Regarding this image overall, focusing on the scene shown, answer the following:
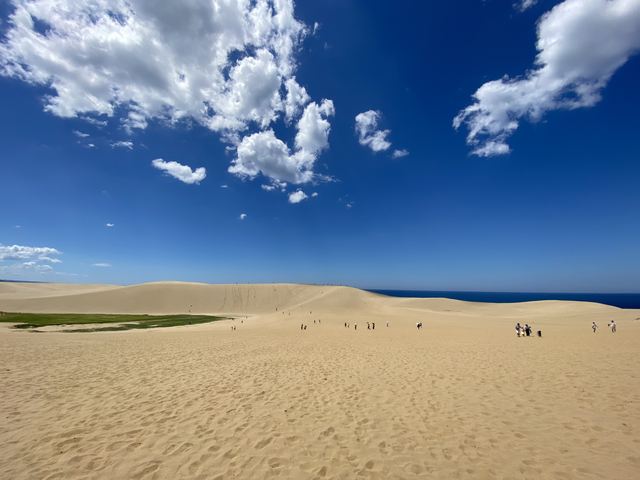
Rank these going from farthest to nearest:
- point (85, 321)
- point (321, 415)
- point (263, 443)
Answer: point (85, 321)
point (321, 415)
point (263, 443)

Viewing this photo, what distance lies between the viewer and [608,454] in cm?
475

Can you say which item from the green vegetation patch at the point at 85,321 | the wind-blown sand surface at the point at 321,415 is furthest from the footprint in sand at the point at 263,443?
the green vegetation patch at the point at 85,321

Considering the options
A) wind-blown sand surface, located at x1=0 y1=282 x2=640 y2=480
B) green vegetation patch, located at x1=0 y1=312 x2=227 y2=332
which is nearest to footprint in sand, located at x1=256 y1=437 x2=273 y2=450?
wind-blown sand surface, located at x1=0 y1=282 x2=640 y2=480

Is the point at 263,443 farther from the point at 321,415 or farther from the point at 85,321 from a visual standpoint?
the point at 85,321


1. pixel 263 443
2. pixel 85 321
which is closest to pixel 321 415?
pixel 263 443

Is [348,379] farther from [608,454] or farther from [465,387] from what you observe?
[608,454]

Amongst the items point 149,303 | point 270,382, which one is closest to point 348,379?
point 270,382

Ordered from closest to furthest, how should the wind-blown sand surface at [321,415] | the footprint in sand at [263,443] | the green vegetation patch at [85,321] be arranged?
the wind-blown sand surface at [321,415], the footprint in sand at [263,443], the green vegetation patch at [85,321]

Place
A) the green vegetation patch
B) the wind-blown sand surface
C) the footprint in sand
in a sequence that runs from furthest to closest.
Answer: the green vegetation patch
the footprint in sand
the wind-blown sand surface

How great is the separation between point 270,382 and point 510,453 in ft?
21.6

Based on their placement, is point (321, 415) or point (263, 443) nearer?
point (263, 443)

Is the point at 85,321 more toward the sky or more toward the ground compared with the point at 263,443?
more toward the sky

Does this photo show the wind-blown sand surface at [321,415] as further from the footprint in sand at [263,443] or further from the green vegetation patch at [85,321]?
the green vegetation patch at [85,321]

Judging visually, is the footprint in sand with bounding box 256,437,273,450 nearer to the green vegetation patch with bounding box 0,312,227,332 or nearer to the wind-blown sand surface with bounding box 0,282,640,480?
the wind-blown sand surface with bounding box 0,282,640,480
